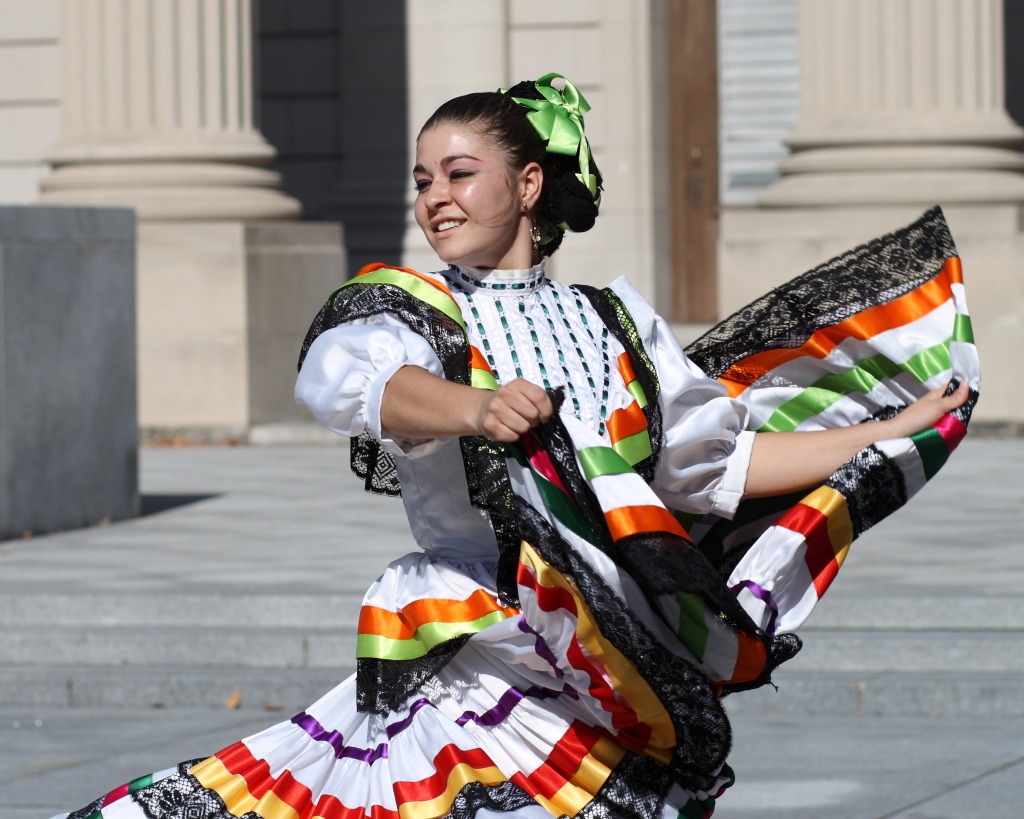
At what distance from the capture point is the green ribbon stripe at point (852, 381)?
145 inches

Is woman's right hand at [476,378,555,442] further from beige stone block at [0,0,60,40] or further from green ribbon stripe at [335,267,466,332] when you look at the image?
beige stone block at [0,0,60,40]

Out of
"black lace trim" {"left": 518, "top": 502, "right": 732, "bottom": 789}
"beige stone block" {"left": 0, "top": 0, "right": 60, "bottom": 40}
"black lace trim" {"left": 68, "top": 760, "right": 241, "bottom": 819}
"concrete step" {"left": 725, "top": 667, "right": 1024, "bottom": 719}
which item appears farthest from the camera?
"beige stone block" {"left": 0, "top": 0, "right": 60, "bottom": 40}

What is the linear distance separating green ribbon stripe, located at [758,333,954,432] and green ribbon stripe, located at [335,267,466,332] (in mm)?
747

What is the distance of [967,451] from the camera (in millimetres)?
12406

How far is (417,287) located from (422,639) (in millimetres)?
559

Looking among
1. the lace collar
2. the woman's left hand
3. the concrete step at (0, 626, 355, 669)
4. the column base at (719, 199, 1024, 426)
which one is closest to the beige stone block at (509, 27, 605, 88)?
the column base at (719, 199, 1024, 426)

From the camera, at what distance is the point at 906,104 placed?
43.7ft

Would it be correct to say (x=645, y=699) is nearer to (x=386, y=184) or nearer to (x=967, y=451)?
(x=967, y=451)

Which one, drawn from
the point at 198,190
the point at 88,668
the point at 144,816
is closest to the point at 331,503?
the point at 88,668

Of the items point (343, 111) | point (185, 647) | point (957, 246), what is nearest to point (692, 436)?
point (185, 647)

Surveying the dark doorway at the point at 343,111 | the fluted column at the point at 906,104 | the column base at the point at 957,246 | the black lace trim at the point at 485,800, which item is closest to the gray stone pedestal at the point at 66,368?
the column base at the point at 957,246

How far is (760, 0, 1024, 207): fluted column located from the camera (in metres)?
13.2

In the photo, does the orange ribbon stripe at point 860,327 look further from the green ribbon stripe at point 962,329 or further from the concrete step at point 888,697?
the concrete step at point 888,697

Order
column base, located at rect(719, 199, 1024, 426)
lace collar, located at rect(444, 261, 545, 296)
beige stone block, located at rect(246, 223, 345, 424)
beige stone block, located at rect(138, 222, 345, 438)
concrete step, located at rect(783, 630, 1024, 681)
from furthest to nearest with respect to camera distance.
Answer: beige stone block, located at rect(246, 223, 345, 424), beige stone block, located at rect(138, 222, 345, 438), column base, located at rect(719, 199, 1024, 426), concrete step, located at rect(783, 630, 1024, 681), lace collar, located at rect(444, 261, 545, 296)
